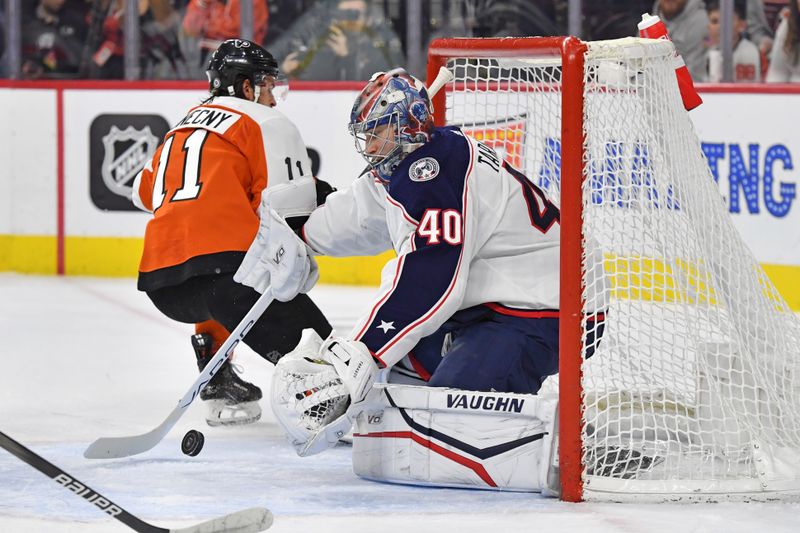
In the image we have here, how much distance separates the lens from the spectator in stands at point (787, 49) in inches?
226

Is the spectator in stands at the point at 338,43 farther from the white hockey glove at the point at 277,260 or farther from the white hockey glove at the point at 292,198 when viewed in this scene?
the white hockey glove at the point at 277,260

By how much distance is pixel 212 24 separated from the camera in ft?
21.8

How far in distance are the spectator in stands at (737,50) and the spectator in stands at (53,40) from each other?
281 centimetres

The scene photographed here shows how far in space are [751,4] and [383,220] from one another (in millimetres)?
3187

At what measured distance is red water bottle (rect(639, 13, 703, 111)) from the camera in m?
3.11

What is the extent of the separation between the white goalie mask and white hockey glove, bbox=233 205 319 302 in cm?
30

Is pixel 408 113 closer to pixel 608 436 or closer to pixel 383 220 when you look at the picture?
pixel 383 220

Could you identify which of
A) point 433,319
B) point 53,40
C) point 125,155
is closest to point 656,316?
point 433,319

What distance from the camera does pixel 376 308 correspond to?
2.86m

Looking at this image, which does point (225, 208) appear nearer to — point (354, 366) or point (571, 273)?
point (354, 366)

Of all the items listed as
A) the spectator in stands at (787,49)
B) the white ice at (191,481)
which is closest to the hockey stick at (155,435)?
the white ice at (191,481)

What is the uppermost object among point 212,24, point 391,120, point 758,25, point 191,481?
point 212,24

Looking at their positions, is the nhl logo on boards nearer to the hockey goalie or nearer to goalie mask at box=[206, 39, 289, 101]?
goalie mask at box=[206, 39, 289, 101]

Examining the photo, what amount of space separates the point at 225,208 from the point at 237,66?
0.38 m
